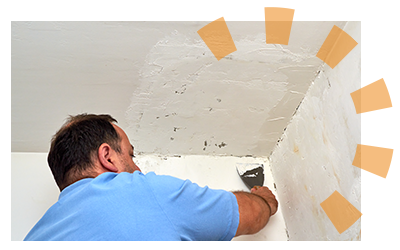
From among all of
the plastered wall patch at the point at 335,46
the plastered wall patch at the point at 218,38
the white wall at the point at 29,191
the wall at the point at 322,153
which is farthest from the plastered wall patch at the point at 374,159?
the white wall at the point at 29,191

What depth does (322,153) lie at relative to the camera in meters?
1.24

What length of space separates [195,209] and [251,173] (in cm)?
84

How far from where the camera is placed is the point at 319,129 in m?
1.28

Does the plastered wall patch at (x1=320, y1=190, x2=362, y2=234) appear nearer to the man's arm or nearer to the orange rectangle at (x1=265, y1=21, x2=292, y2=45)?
the man's arm

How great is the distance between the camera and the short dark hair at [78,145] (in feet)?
3.39

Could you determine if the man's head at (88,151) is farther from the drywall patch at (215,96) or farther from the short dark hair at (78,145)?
the drywall patch at (215,96)

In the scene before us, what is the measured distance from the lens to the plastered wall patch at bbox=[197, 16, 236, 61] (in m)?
1.16

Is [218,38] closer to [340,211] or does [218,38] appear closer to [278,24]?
[278,24]

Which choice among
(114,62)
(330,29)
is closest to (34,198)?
(114,62)

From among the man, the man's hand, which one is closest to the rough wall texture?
the man's hand

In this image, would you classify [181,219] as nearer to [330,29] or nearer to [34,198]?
[330,29]

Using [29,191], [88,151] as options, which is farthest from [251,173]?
[29,191]

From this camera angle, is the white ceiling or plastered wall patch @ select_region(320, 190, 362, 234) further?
the white ceiling
